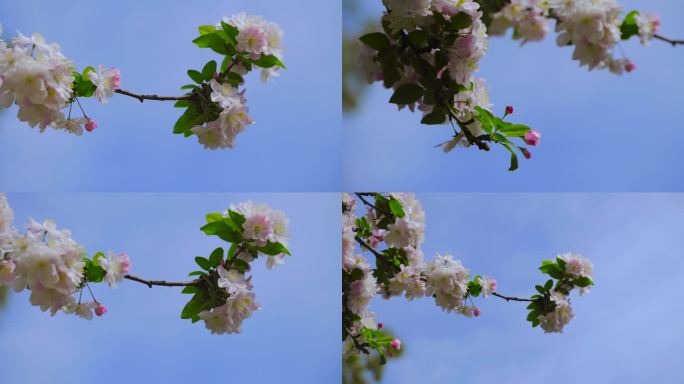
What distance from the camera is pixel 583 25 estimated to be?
3.38 ft

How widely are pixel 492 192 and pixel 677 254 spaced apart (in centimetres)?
49

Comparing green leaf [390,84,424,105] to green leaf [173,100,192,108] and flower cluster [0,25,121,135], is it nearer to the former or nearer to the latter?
green leaf [173,100,192,108]

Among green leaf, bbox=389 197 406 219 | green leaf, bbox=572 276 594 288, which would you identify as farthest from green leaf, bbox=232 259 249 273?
green leaf, bbox=572 276 594 288

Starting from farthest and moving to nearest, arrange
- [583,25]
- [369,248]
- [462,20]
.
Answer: [369,248] < [462,20] < [583,25]

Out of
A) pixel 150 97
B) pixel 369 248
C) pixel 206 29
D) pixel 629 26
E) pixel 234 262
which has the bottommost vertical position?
pixel 234 262

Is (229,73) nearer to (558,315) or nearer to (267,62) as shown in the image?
(267,62)

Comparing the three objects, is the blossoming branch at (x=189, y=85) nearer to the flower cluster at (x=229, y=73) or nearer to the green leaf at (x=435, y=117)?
the flower cluster at (x=229, y=73)

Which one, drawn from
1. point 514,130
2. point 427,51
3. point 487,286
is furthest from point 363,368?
point 427,51

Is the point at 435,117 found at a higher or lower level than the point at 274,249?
higher

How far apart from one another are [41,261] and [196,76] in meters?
0.49

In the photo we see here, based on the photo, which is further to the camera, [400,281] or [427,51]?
[400,281]

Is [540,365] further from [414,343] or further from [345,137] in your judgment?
[345,137]

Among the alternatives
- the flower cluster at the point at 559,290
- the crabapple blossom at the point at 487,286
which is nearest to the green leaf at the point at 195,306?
the crabapple blossom at the point at 487,286

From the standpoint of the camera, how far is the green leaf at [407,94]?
121cm
